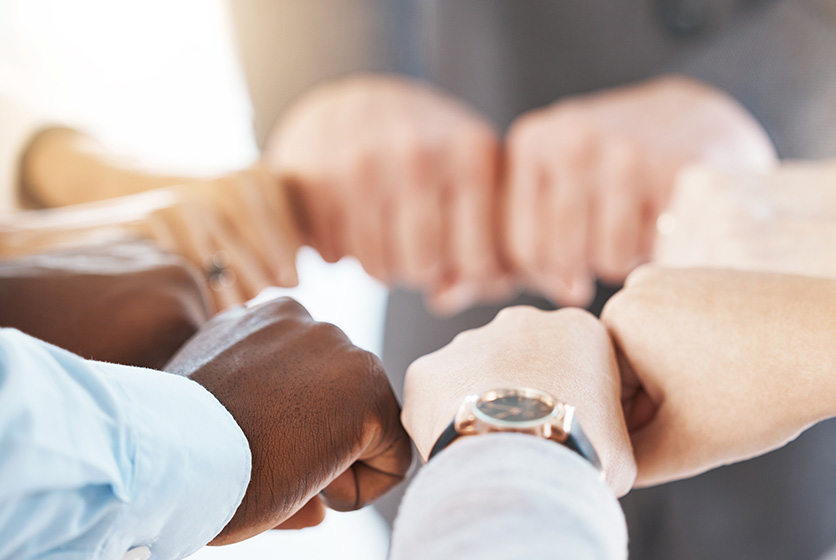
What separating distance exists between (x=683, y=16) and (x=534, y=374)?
0.42 m

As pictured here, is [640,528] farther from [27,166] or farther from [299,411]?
[27,166]

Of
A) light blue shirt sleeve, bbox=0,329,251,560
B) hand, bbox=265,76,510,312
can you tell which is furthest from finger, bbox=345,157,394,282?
light blue shirt sleeve, bbox=0,329,251,560

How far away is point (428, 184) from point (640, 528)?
28cm

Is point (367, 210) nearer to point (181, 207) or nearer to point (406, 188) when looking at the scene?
point (406, 188)

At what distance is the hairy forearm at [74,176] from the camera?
22.6 inches

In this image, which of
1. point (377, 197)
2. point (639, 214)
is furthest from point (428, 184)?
point (639, 214)

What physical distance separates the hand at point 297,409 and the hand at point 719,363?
0.30 feet

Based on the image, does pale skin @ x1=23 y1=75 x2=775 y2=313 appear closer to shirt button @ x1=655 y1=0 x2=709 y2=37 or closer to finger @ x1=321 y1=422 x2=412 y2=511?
shirt button @ x1=655 y1=0 x2=709 y2=37

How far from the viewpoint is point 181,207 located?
45 centimetres

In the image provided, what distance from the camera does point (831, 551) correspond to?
0.47m

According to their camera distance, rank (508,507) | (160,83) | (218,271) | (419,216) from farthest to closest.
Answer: (160,83), (419,216), (218,271), (508,507)

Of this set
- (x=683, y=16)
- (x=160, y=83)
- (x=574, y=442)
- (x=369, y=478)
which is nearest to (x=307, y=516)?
(x=369, y=478)

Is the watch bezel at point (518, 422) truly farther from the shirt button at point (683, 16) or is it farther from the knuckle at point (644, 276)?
the shirt button at point (683, 16)

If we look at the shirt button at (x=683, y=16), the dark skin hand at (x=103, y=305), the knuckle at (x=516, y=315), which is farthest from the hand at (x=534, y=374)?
the shirt button at (x=683, y=16)
